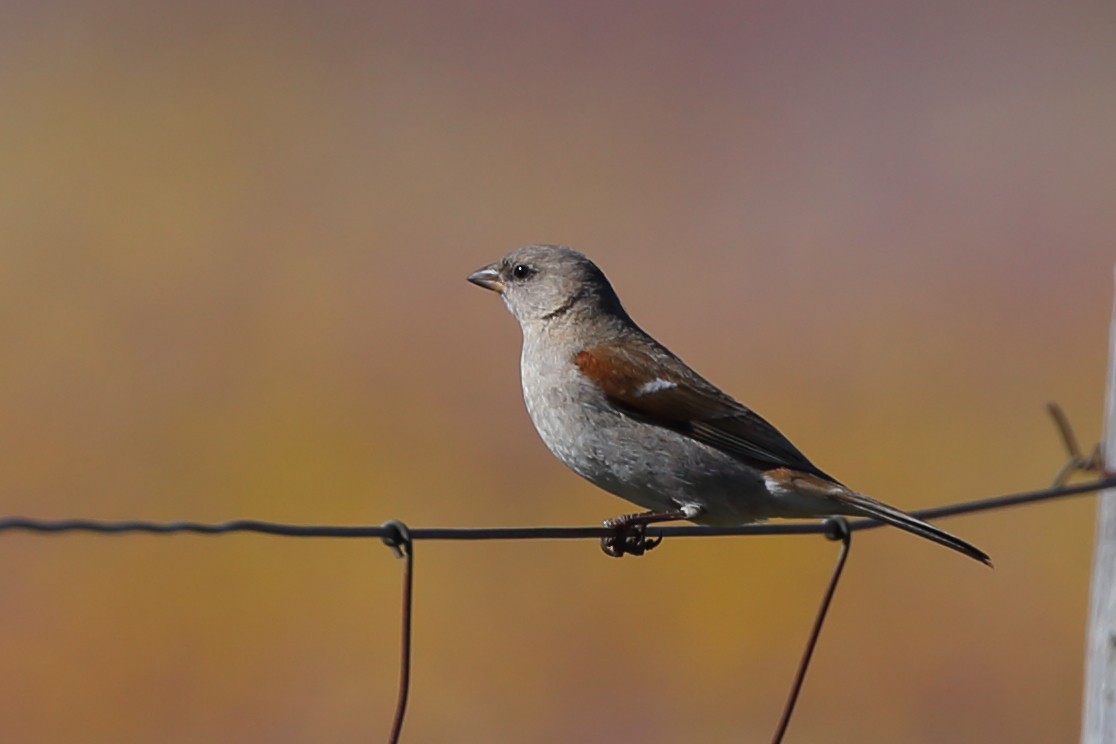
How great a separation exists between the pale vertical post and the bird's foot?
121cm

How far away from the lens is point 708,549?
10281 millimetres

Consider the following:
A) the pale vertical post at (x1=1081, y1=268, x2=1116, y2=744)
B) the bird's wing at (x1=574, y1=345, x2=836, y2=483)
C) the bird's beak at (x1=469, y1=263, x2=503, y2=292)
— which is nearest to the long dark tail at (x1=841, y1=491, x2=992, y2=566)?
the bird's wing at (x1=574, y1=345, x2=836, y2=483)

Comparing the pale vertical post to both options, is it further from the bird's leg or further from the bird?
the bird's leg

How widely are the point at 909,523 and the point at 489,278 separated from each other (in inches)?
80.5

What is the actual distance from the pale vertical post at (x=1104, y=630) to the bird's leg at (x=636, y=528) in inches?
44.6

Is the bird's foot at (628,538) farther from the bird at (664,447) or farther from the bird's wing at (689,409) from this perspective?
the bird's wing at (689,409)

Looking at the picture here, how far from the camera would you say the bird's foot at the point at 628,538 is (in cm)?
461

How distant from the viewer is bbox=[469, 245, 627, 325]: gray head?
17.7 feet

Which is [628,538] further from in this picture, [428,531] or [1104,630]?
[428,531]

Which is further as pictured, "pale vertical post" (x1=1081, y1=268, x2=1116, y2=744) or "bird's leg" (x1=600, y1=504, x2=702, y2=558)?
"bird's leg" (x1=600, y1=504, x2=702, y2=558)

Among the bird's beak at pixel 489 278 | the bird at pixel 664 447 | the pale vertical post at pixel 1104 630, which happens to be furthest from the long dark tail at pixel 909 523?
the bird's beak at pixel 489 278

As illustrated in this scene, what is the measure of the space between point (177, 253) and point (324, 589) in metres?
5.47

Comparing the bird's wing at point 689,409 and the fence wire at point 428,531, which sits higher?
the bird's wing at point 689,409

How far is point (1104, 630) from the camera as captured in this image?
4.34 metres
